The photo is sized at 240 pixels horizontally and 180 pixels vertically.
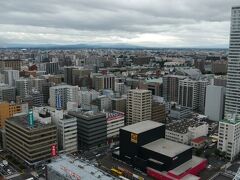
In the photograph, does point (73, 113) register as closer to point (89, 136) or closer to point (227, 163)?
point (89, 136)

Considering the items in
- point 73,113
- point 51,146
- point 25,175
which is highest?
point 73,113

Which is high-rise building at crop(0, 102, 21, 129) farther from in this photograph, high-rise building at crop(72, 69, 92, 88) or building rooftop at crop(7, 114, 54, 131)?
high-rise building at crop(72, 69, 92, 88)

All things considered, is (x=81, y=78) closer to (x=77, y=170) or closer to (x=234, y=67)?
(x=234, y=67)

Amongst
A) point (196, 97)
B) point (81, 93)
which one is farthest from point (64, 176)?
point (196, 97)

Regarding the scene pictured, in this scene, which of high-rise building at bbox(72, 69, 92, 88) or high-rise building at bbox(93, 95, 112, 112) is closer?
high-rise building at bbox(93, 95, 112, 112)

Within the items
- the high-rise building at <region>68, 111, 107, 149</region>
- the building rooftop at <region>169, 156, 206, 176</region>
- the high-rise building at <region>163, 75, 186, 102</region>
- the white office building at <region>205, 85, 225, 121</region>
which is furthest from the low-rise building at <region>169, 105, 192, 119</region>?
the building rooftop at <region>169, 156, 206, 176</region>

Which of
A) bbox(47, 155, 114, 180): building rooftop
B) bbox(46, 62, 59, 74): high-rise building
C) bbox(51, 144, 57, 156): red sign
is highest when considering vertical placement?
bbox(46, 62, 59, 74): high-rise building
